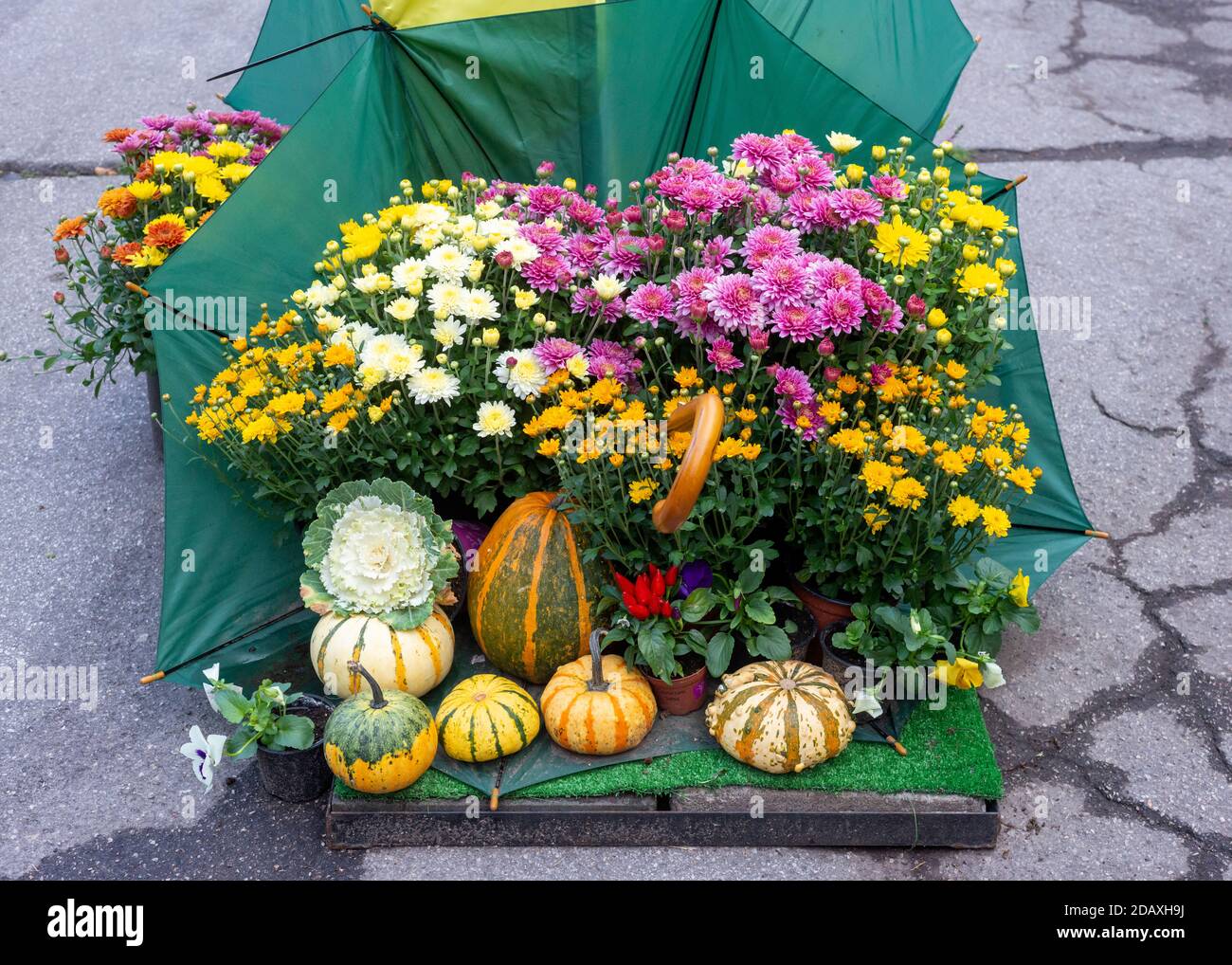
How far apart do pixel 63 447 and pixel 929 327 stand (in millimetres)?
3047

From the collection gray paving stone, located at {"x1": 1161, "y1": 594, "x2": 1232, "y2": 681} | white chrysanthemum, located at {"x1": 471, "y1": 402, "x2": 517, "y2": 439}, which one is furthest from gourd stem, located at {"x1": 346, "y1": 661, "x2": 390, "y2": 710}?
gray paving stone, located at {"x1": 1161, "y1": 594, "x2": 1232, "y2": 681}

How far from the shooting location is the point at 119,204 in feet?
11.5

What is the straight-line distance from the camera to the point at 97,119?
21.3 ft

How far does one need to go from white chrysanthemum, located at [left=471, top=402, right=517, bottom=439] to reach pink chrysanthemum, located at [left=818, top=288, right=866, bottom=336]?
0.80 metres

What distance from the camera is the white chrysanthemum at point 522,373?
293 centimetres

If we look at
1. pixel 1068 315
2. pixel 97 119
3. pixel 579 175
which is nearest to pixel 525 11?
pixel 579 175

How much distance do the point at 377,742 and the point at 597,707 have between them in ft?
1.68

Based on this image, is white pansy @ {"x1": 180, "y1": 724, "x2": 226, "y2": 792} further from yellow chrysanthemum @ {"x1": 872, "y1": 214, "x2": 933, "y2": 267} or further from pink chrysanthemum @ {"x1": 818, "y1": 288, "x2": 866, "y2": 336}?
yellow chrysanthemum @ {"x1": 872, "y1": 214, "x2": 933, "y2": 267}

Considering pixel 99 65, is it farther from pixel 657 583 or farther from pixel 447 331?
pixel 657 583

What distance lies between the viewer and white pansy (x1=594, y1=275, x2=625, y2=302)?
297cm

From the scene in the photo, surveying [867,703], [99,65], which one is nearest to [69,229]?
[867,703]

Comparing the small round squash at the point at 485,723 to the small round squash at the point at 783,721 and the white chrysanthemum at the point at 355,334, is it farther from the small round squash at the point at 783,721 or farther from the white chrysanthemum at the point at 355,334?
the white chrysanthemum at the point at 355,334

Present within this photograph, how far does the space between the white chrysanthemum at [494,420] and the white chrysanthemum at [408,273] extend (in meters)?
0.37

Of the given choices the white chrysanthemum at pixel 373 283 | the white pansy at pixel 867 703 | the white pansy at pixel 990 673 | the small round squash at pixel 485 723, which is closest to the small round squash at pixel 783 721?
the white pansy at pixel 867 703
